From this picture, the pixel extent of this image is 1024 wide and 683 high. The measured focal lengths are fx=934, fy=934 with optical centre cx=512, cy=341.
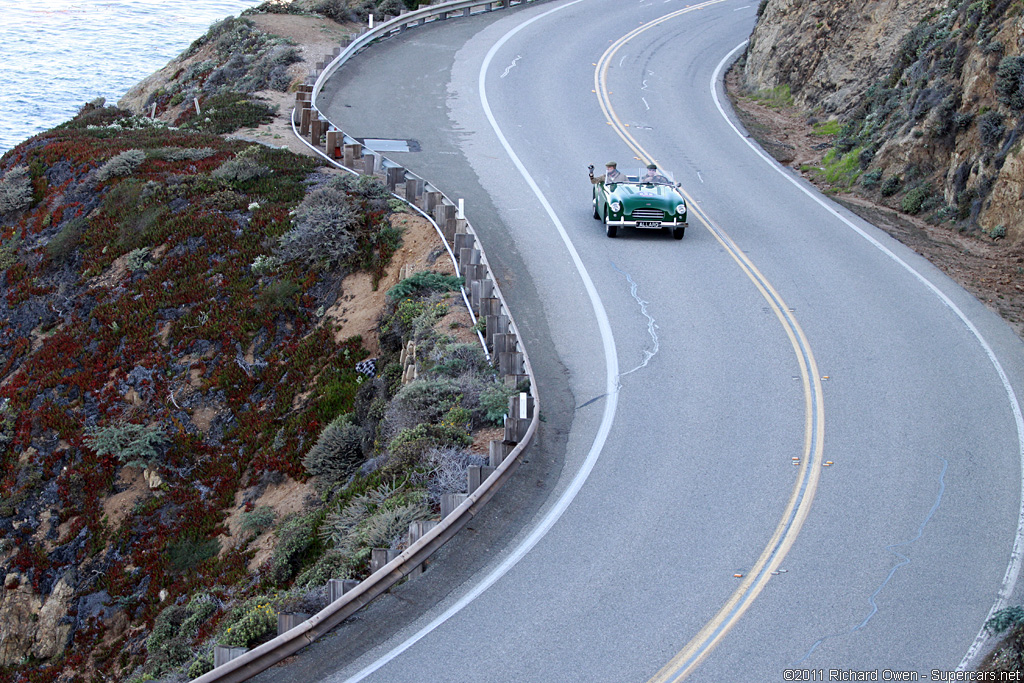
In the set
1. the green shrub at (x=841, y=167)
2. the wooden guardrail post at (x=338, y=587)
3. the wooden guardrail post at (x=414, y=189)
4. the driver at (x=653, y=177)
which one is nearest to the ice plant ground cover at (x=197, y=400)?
the wooden guardrail post at (x=338, y=587)

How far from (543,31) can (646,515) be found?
28.5 metres

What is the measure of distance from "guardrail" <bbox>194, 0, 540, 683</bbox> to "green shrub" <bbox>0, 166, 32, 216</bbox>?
24.8 feet

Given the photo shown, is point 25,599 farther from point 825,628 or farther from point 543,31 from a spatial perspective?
point 543,31

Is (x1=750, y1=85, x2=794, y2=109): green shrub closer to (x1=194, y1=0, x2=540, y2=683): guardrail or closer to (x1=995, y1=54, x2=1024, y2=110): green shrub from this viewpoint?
(x1=995, y1=54, x2=1024, y2=110): green shrub

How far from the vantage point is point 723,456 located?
39.8 feet

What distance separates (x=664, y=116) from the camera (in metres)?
28.2

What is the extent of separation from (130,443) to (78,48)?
53.6 metres

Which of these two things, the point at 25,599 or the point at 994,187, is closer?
the point at 25,599

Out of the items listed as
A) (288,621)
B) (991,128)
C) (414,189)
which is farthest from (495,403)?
(991,128)

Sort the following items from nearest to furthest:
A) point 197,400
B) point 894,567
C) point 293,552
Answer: point 894,567 → point 293,552 → point 197,400

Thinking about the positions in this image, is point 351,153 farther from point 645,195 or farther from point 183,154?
point 645,195

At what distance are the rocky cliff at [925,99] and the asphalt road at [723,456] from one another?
2.39 metres

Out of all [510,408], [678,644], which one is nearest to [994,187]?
[510,408]

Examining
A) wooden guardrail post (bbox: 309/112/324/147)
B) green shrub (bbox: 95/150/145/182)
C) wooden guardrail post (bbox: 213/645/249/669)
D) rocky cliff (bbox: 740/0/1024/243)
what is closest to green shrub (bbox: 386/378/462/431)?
wooden guardrail post (bbox: 213/645/249/669)
